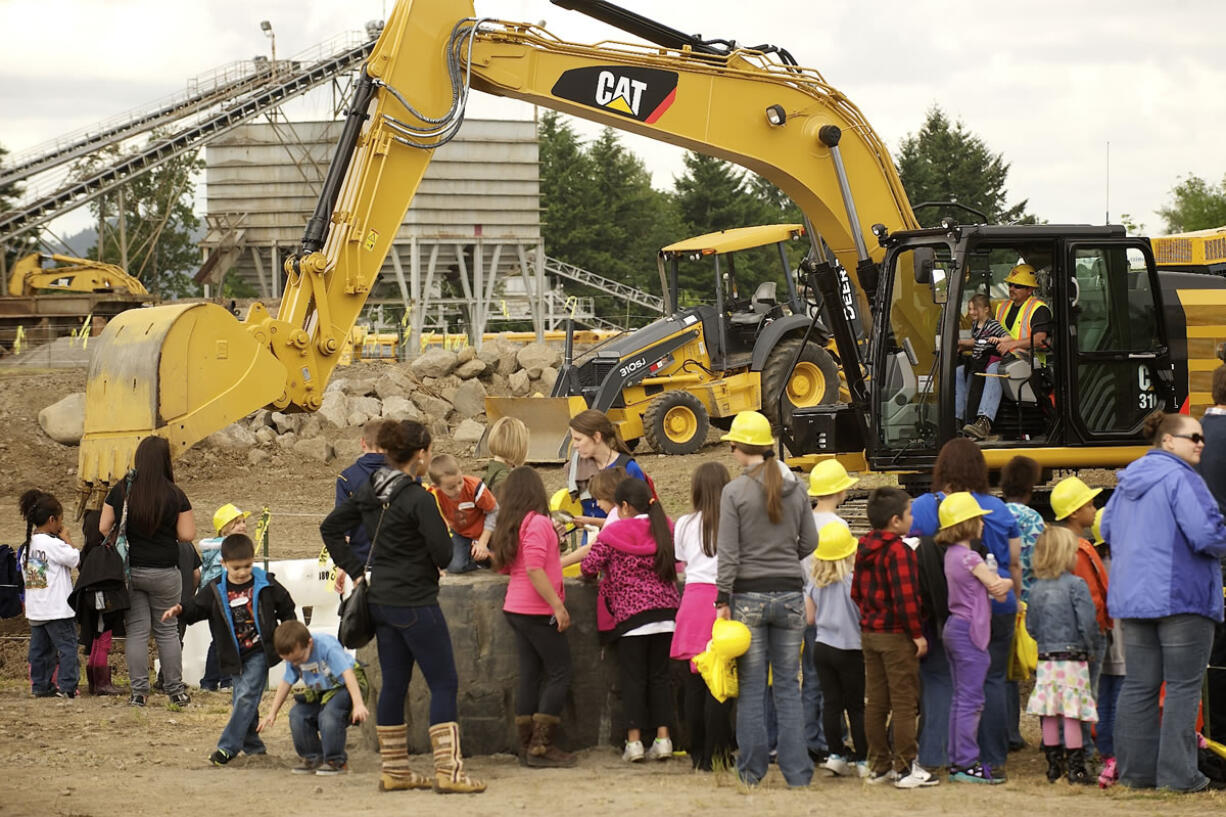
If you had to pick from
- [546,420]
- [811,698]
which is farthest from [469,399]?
[811,698]

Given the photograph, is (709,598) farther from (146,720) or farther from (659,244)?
(659,244)

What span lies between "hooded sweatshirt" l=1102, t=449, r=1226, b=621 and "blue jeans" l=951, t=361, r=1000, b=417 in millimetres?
3807

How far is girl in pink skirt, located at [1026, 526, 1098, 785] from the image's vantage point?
7.76m

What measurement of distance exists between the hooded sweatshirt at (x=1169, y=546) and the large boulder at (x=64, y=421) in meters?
21.9

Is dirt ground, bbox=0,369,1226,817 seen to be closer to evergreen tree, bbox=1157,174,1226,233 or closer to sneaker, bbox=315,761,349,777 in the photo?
sneaker, bbox=315,761,349,777

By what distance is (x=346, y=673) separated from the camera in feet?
27.4

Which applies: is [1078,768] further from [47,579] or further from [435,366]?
[435,366]

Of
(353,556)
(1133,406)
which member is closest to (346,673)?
(353,556)

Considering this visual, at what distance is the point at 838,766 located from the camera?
26.7 feet

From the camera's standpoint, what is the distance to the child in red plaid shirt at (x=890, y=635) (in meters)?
7.74

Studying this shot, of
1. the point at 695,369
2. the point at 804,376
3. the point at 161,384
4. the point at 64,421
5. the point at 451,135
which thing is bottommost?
the point at 64,421

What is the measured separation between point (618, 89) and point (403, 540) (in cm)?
696

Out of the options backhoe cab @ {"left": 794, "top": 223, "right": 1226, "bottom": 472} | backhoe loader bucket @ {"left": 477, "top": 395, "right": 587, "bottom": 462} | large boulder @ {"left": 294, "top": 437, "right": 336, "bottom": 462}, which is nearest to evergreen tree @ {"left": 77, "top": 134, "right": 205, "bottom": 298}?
large boulder @ {"left": 294, "top": 437, "right": 336, "bottom": 462}

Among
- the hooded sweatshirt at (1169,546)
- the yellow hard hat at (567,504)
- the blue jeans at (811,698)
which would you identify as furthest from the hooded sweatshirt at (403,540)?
the hooded sweatshirt at (1169,546)
